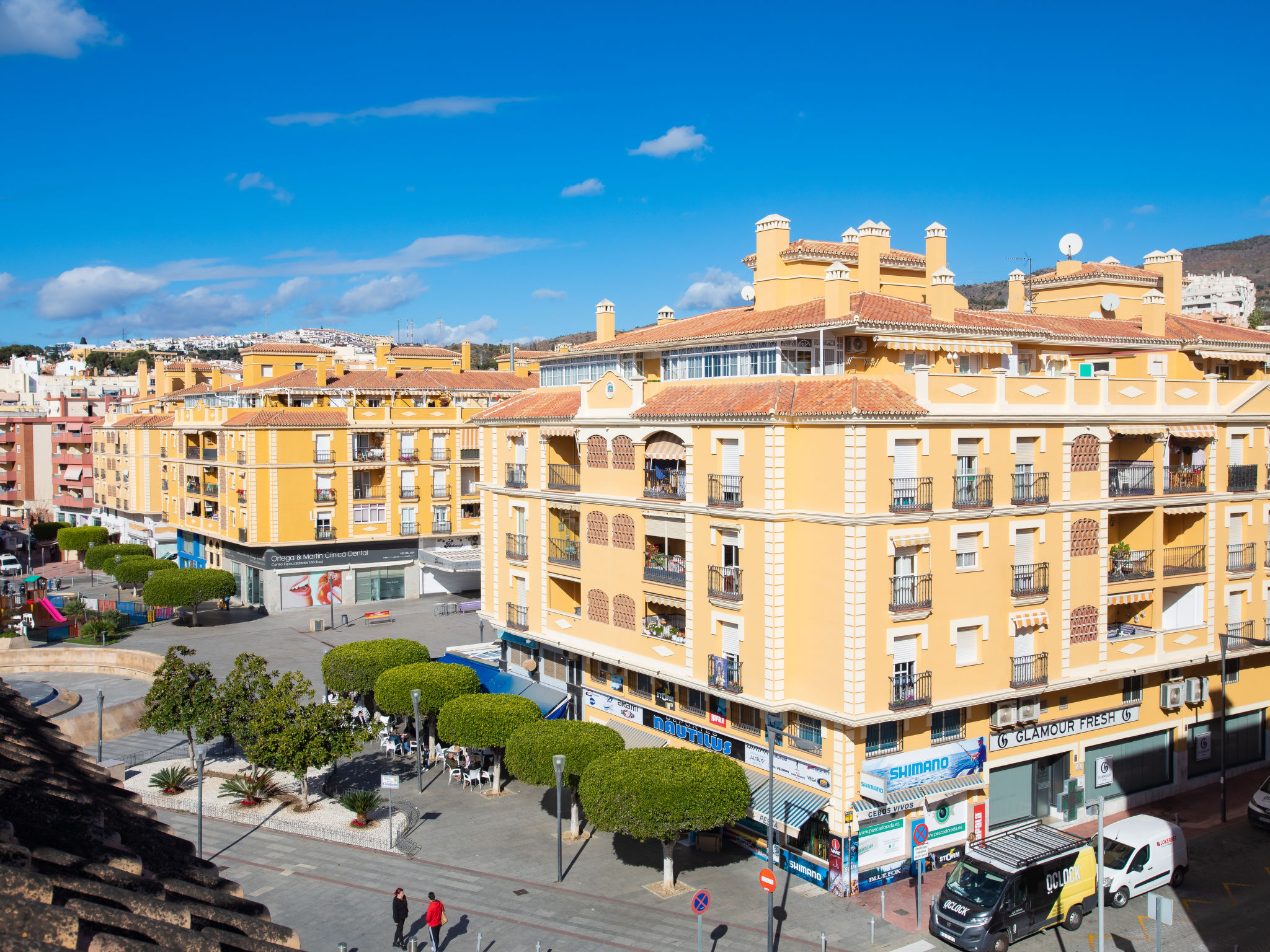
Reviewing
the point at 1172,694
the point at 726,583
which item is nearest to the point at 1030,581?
the point at 1172,694

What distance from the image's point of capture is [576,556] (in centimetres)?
3712

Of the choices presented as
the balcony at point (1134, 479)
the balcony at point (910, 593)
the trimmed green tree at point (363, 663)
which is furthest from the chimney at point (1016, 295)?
the trimmed green tree at point (363, 663)

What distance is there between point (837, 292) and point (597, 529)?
38.7 feet

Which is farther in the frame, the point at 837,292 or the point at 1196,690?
Answer: the point at 1196,690

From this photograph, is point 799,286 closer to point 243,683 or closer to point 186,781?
point 243,683

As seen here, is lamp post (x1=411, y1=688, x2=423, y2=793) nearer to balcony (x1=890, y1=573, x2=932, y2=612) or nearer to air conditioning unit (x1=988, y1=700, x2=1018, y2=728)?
balcony (x1=890, y1=573, x2=932, y2=612)

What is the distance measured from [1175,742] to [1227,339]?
1674cm

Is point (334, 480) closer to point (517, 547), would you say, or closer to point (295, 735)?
point (517, 547)

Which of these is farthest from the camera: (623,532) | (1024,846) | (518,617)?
(518,617)

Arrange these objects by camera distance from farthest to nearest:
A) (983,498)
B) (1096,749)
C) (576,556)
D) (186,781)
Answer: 1. (576,556)
2. (186,781)
3. (1096,749)
4. (983,498)

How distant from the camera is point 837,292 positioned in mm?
29906

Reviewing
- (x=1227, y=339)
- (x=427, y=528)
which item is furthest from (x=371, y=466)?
(x=1227, y=339)

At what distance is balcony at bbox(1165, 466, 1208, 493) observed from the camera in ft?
110

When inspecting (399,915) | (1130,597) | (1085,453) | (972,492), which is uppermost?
(1085,453)
